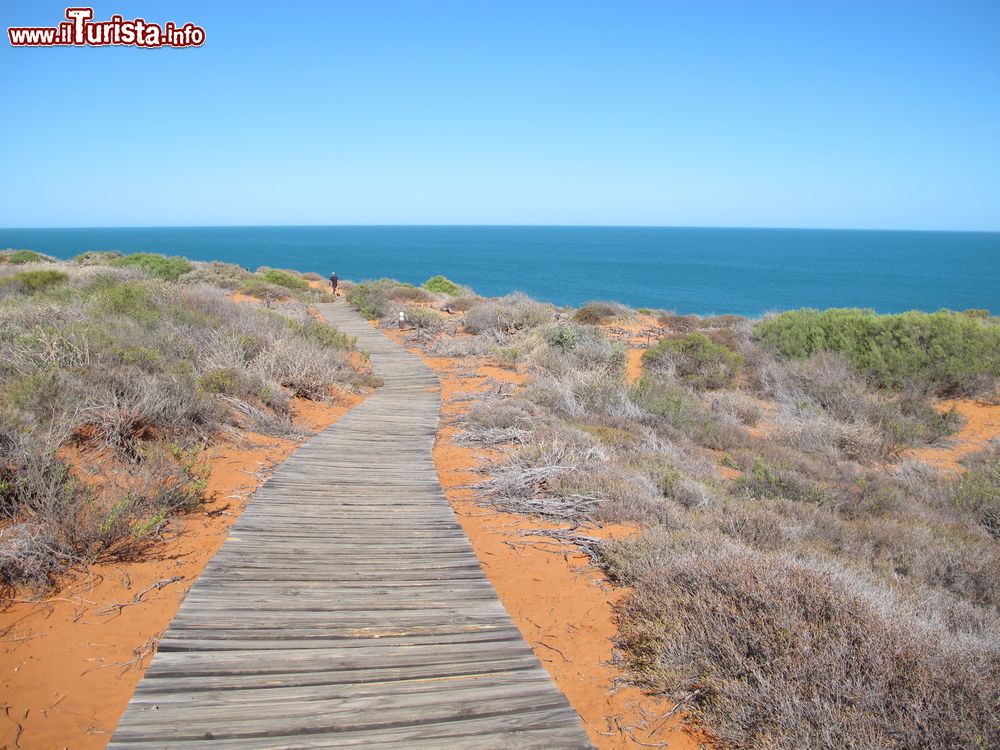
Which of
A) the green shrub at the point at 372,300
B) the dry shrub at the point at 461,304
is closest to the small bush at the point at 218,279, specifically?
the green shrub at the point at 372,300

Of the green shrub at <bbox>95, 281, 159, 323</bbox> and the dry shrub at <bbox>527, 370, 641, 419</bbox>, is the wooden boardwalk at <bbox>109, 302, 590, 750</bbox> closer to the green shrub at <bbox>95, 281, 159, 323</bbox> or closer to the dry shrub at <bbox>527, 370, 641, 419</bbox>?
the dry shrub at <bbox>527, 370, 641, 419</bbox>

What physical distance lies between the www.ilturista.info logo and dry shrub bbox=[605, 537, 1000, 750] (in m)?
13.1

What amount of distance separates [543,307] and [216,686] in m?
19.5

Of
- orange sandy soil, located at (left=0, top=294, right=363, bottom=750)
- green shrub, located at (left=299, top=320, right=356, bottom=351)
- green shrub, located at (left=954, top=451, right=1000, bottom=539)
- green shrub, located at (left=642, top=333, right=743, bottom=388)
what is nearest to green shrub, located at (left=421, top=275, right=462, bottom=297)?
green shrub, located at (left=299, top=320, right=356, bottom=351)

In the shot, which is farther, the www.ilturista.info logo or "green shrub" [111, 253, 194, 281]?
"green shrub" [111, 253, 194, 281]

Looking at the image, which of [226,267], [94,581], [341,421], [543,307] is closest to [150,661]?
[94,581]

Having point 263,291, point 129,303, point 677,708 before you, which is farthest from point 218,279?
point 677,708

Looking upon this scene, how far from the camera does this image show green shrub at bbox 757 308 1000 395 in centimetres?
1366

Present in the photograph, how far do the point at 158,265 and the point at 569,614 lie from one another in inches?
1094

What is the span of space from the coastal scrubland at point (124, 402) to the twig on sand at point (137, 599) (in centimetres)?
56

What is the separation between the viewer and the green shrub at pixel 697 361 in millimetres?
14188

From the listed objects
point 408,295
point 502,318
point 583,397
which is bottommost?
point 583,397

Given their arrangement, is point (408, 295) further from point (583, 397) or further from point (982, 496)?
point (982, 496)

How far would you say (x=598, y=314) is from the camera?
74.5 ft
